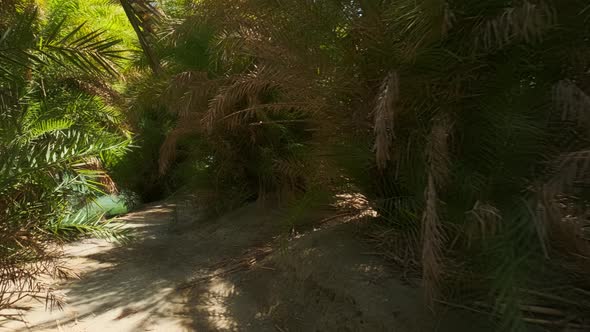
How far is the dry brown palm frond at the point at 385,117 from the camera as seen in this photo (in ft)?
6.18

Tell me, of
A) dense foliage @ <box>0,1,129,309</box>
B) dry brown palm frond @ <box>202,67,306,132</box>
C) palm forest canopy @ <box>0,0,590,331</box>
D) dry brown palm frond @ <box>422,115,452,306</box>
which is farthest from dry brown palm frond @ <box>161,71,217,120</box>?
dry brown palm frond @ <box>422,115,452,306</box>

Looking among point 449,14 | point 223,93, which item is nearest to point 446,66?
point 449,14

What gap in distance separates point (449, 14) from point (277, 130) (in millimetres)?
2675

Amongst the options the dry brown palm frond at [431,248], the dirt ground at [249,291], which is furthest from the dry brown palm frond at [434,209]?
the dirt ground at [249,291]

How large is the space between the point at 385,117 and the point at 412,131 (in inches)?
18.1

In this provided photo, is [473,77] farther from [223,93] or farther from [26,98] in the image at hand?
[26,98]

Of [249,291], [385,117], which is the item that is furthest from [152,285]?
[385,117]

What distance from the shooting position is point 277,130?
4.48m

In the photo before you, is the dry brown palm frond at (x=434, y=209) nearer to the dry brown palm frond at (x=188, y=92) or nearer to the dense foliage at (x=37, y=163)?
the dense foliage at (x=37, y=163)

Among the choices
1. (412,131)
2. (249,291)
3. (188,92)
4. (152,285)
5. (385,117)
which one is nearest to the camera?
(385,117)

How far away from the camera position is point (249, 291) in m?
3.17

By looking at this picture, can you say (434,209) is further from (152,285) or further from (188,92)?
(188,92)

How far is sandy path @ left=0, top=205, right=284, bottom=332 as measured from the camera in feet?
9.25

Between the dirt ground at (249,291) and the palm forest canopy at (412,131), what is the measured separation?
183 mm
